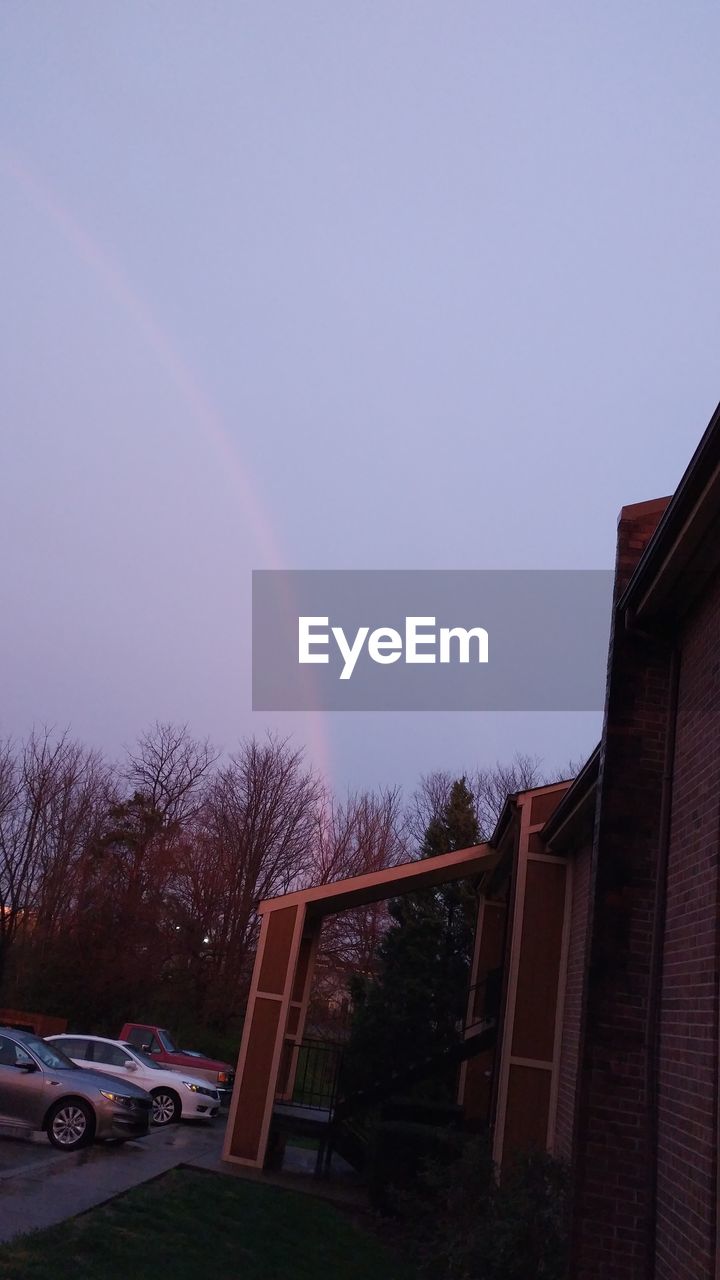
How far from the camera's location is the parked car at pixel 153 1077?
1739 centimetres

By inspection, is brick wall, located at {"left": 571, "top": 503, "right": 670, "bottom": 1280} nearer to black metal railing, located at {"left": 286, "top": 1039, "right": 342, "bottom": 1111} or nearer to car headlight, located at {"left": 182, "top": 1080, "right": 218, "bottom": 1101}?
black metal railing, located at {"left": 286, "top": 1039, "right": 342, "bottom": 1111}

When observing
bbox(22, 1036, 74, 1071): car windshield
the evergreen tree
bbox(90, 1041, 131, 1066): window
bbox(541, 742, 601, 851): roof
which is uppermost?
bbox(541, 742, 601, 851): roof

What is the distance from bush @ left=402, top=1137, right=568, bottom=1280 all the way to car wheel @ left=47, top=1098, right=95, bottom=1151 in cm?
479

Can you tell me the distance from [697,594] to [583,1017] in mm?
2800

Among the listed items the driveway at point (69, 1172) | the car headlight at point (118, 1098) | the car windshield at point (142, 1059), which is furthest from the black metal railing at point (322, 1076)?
the car windshield at point (142, 1059)

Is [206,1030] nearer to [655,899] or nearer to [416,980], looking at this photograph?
[416,980]

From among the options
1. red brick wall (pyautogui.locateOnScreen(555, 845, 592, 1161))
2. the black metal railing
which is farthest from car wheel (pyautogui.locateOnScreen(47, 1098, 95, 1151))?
red brick wall (pyautogui.locateOnScreen(555, 845, 592, 1161))

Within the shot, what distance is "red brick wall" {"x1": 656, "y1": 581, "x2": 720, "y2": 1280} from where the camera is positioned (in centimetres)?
505

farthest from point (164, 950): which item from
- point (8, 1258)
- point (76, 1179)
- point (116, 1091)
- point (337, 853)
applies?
point (8, 1258)

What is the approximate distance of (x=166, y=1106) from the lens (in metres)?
18.5

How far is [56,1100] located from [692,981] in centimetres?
1003

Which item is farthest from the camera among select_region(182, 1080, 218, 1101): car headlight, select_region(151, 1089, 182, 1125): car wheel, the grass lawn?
select_region(182, 1080, 218, 1101): car headlight

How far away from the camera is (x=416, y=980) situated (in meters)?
23.2

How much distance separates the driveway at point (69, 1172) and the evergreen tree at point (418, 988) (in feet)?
14.0
